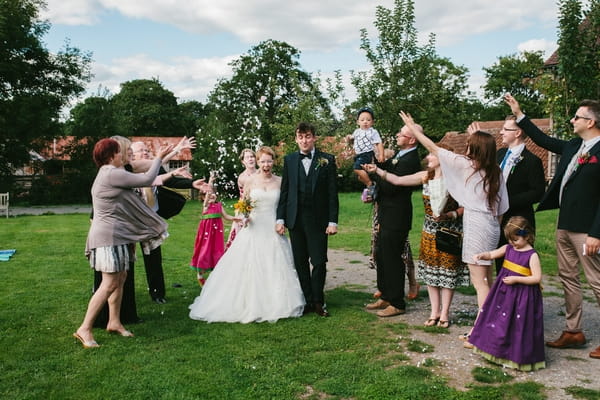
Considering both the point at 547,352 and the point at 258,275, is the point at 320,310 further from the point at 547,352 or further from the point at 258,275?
the point at 547,352

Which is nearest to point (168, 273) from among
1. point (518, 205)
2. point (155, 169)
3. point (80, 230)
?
point (155, 169)

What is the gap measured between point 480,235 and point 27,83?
37.3 m

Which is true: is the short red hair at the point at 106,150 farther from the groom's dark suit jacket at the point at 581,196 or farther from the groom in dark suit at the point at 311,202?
the groom's dark suit jacket at the point at 581,196

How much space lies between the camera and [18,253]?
12680mm

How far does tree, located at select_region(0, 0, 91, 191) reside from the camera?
32.6 m

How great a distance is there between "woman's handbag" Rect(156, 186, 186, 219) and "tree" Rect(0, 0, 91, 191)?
29228 millimetres

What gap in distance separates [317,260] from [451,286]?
5.65 ft

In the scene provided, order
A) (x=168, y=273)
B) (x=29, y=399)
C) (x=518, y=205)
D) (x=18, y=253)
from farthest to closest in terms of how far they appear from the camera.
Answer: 1. (x=18, y=253)
2. (x=168, y=273)
3. (x=518, y=205)
4. (x=29, y=399)

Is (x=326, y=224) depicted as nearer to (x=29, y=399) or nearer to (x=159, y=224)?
(x=159, y=224)

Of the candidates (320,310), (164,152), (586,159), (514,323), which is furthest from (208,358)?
(586,159)

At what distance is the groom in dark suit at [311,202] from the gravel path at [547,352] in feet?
3.88

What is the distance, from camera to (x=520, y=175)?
6047 mm

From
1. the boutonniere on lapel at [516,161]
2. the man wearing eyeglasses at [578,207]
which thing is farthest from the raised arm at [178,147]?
the boutonniere on lapel at [516,161]

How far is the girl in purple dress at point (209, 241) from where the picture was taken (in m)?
8.95
